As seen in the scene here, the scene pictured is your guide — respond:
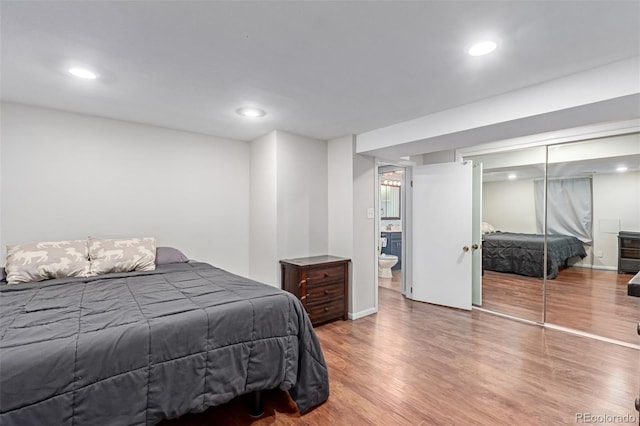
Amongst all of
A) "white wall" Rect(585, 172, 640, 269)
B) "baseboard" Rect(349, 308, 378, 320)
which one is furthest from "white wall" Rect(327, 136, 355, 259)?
"white wall" Rect(585, 172, 640, 269)

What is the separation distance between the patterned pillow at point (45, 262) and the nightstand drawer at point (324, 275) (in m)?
2.06

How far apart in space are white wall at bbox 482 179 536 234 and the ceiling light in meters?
2.68

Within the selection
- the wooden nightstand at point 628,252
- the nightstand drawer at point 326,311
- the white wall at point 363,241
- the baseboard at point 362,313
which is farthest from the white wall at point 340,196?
the wooden nightstand at point 628,252

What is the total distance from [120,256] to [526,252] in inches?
198

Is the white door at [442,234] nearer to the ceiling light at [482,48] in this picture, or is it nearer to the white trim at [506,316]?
the white trim at [506,316]

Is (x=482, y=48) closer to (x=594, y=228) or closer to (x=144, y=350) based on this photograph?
(x=144, y=350)

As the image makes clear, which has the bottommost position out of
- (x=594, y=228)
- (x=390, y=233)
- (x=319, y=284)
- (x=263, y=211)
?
(x=319, y=284)

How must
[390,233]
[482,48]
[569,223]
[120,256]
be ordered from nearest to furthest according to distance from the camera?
1. [482,48]
2. [120,256]
3. [569,223]
4. [390,233]

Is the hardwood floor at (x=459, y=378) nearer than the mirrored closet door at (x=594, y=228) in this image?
Yes

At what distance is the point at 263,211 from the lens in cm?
381

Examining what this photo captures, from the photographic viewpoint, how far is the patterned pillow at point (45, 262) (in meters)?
2.33

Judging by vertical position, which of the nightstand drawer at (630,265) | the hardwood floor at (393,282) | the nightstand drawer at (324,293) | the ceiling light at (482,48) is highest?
A: the ceiling light at (482,48)

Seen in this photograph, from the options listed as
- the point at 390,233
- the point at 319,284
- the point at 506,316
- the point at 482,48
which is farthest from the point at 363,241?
the point at 390,233

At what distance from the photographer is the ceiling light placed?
1762mm
